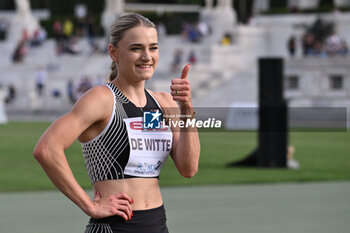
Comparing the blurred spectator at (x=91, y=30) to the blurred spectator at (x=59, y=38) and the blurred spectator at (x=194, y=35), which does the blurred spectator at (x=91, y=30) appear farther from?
the blurred spectator at (x=194, y=35)

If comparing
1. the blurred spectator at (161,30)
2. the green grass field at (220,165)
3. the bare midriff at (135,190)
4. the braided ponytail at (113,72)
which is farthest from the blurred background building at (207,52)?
the bare midriff at (135,190)

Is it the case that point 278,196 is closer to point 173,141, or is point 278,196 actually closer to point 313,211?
point 313,211

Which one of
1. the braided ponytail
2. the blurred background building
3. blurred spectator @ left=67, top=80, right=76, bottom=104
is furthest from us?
blurred spectator @ left=67, top=80, right=76, bottom=104

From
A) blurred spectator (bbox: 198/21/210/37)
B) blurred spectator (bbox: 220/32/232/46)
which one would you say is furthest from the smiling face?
blurred spectator (bbox: 198/21/210/37)

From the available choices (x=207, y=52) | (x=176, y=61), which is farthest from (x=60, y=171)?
(x=207, y=52)

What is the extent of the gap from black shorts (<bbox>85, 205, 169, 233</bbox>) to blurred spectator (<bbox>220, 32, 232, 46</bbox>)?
46569mm

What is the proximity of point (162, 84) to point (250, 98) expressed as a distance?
4.21 meters

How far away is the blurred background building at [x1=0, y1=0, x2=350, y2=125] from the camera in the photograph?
44.3m

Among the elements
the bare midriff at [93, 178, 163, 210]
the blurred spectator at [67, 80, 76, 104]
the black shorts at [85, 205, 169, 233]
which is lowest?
the blurred spectator at [67, 80, 76, 104]

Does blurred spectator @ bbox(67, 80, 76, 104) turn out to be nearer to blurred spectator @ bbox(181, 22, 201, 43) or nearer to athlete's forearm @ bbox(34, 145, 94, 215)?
blurred spectator @ bbox(181, 22, 201, 43)

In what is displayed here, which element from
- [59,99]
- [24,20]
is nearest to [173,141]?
[59,99]

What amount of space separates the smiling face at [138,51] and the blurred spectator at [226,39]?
153 feet

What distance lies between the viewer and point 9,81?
2138 inches

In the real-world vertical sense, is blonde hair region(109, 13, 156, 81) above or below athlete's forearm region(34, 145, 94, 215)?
above
